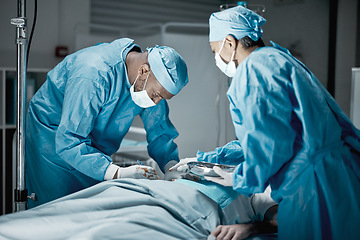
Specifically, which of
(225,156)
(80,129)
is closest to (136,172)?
(80,129)

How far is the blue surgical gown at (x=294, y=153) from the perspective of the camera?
1305 millimetres

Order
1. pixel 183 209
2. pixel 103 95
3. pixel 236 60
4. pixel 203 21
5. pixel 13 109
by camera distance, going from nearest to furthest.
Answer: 1. pixel 183 209
2. pixel 236 60
3. pixel 103 95
4. pixel 13 109
5. pixel 203 21

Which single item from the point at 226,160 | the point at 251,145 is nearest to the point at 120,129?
the point at 226,160

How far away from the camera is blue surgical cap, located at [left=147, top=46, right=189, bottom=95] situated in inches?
76.9

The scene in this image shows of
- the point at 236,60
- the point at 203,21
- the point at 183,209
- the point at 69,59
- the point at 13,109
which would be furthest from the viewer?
the point at 203,21

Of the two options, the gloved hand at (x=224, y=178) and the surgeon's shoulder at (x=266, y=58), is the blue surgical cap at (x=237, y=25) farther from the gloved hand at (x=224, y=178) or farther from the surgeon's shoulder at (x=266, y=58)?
the gloved hand at (x=224, y=178)

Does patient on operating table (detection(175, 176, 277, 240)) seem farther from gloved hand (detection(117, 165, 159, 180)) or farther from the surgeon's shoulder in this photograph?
the surgeon's shoulder

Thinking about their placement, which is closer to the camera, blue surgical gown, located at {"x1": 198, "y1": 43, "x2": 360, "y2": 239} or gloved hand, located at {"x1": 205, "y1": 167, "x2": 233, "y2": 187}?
blue surgical gown, located at {"x1": 198, "y1": 43, "x2": 360, "y2": 239}

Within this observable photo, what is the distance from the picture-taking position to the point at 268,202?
1651 millimetres

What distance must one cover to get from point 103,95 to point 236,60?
26.1 inches

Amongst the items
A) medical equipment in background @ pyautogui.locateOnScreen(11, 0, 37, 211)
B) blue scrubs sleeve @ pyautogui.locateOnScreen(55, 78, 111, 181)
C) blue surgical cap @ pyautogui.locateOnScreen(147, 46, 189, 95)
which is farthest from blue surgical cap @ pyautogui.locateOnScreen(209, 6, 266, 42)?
medical equipment in background @ pyautogui.locateOnScreen(11, 0, 37, 211)

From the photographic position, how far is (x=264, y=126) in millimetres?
1298

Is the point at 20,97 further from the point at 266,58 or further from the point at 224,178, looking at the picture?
the point at 266,58

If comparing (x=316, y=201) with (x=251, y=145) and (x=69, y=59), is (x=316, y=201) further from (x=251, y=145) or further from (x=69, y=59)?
(x=69, y=59)
